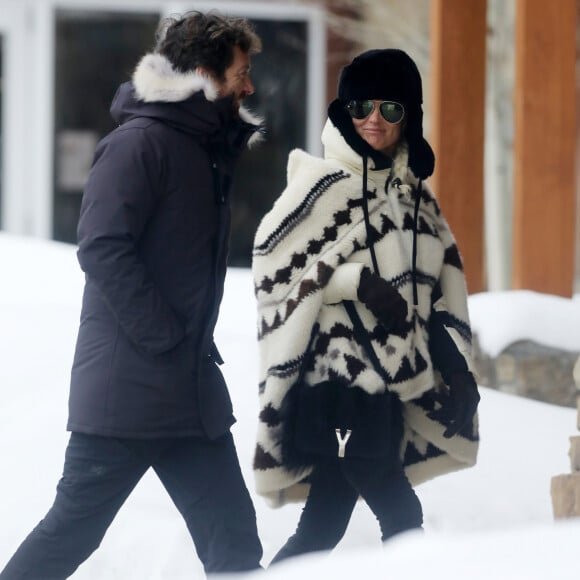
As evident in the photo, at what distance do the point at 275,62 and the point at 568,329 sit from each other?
A: 527 centimetres

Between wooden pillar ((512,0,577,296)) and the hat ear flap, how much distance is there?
9.39 feet

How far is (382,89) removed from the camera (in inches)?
152

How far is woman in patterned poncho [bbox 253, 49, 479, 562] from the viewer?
147 inches

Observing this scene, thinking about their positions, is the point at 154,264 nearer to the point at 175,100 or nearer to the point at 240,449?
the point at 175,100

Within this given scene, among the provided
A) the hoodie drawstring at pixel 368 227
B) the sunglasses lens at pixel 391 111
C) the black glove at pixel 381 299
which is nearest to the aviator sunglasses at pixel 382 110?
the sunglasses lens at pixel 391 111

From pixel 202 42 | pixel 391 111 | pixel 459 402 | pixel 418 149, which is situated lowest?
pixel 459 402

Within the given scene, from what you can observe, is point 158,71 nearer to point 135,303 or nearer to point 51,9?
point 135,303

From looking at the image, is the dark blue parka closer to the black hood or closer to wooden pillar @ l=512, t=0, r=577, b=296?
the black hood

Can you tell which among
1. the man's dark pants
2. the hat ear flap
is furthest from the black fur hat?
the man's dark pants

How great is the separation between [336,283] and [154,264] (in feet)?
1.96

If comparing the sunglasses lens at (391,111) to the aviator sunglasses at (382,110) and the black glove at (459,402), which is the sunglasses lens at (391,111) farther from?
the black glove at (459,402)

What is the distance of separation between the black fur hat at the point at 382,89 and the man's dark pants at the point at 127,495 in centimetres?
95

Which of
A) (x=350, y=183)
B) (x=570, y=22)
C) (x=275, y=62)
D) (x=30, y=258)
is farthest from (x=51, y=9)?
(x=350, y=183)

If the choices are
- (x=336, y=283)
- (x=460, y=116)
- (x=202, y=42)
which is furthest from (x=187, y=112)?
(x=460, y=116)
